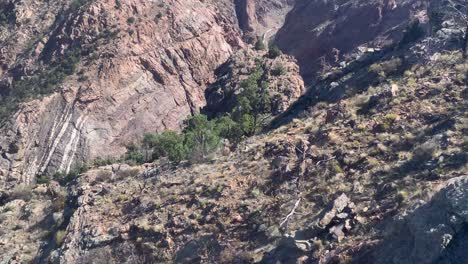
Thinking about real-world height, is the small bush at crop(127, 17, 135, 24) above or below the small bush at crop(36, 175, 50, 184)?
above

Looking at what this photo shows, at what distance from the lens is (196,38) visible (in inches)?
2630

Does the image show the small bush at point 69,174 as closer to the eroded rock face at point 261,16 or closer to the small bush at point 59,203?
the small bush at point 59,203

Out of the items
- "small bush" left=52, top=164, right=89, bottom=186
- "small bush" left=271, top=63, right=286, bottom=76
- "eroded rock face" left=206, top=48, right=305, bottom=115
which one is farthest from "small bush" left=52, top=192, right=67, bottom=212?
"small bush" left=271, top=63, right=286, bottom=76

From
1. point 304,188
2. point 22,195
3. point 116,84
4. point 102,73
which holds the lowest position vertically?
point 304,188

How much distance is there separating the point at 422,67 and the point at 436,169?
11.5m

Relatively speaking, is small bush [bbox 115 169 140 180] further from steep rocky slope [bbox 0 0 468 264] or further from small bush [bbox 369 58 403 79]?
small bush [bbox 369 58 403 79]

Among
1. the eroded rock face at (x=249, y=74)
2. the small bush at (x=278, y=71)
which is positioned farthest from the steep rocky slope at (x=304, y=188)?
the small bush at (x=278, y=71)

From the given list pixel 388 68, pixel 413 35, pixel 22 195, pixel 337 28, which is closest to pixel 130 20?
pixel 337 28

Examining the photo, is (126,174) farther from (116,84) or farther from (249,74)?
(249,74)

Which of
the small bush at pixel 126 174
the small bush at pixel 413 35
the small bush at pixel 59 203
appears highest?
the small bush at pixel 413 35

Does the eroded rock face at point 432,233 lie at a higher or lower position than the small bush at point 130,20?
lower

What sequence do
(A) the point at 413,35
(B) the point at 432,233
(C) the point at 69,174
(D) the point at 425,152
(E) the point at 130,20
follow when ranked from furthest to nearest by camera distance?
(E) the point at 130,20 < (C) the point at 69,174 < (A) the point at 413,35 < (D) the point at 425,152 < (B) the point at 432,233

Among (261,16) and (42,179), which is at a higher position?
(261,16)

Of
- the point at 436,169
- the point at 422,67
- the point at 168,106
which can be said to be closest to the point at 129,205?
the point at 436,169
